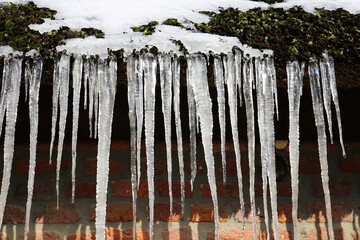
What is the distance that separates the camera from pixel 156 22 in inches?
74.6

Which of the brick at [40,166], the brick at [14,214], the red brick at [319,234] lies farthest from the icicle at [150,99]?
the red brick at [319,234]

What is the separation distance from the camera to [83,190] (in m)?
2.26

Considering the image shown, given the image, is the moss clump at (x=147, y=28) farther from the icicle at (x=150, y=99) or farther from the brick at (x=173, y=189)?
the brick at (x=173, y=189)

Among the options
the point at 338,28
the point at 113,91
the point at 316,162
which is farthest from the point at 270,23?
the point at 316,162

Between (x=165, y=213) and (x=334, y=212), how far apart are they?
0.84m

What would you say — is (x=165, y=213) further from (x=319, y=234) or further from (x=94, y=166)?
(x=319, y=234)

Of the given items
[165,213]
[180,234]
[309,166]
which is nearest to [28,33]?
[165,213]

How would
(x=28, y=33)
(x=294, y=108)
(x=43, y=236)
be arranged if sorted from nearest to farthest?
(x=28, y=33) < (x=294, y=108) < (x=43, y=236)

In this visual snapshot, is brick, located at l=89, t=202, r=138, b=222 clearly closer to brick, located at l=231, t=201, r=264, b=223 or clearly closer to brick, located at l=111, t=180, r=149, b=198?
brick, located at l=111, t=180, r=149, b=198

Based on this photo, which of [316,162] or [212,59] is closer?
[212,59]

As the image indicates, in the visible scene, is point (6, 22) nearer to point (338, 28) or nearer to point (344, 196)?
point (338, 28)

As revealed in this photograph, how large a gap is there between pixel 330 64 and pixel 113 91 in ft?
2.79

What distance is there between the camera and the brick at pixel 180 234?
222cm

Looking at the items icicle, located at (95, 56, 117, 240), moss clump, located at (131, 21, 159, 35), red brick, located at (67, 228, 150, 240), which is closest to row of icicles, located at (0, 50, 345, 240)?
icicle, located at (95, 56, 117, 240)
